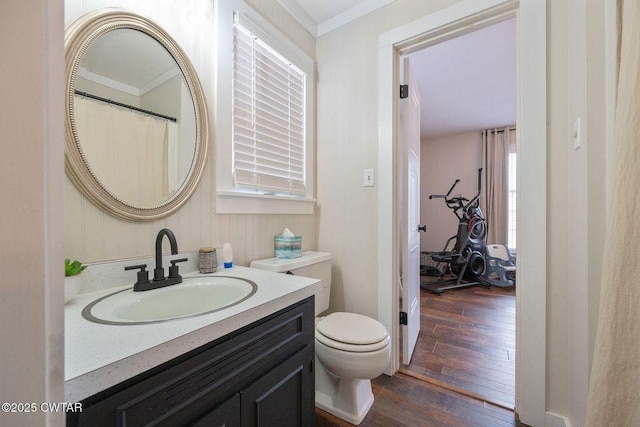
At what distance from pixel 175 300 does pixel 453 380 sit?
1.71 meters

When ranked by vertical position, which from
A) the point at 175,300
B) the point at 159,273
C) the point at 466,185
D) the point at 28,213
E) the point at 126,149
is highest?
the point at 466,185

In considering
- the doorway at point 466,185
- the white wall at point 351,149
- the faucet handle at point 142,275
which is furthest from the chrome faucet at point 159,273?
the doorway at point 466,185

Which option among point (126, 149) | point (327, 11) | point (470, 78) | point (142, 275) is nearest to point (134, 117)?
point (126, 149)

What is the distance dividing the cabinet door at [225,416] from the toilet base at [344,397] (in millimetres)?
831

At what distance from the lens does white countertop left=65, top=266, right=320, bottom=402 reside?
47cm

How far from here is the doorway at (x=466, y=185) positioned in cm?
181

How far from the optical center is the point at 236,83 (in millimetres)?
1450

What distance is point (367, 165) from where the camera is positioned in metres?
1.78

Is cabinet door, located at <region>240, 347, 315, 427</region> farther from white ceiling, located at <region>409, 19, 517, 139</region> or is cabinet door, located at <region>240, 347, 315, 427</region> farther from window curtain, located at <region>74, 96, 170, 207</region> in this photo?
white ceiling, located at <region>409, 19, 517, 139</region>

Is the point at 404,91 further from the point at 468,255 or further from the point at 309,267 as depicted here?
the point at 468,255

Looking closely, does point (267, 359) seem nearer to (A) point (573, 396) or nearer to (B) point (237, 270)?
(B) point (237, 270)

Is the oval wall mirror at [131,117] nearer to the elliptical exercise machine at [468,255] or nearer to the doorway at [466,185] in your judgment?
the doorway at [466,185]

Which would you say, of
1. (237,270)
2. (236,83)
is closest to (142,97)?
(236,83)

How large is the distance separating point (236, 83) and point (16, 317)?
4.68 ft
